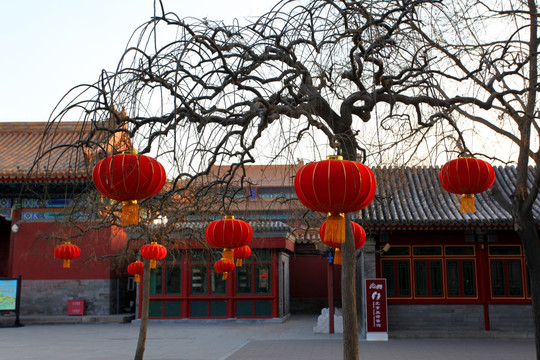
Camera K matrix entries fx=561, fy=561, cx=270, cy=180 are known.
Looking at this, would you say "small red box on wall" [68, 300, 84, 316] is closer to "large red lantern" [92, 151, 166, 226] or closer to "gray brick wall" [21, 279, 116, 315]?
"gray brick wall" [21, 279, 116, 315]

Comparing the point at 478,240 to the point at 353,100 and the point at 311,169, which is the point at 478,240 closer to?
the point at 353,100

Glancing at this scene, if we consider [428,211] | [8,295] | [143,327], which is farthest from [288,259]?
[143,327]

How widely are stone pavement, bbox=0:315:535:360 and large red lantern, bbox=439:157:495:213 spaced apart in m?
5.24

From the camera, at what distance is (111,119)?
5.04m

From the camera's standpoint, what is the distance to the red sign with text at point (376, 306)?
13484 millimetres

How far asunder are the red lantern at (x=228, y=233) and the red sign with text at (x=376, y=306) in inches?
268

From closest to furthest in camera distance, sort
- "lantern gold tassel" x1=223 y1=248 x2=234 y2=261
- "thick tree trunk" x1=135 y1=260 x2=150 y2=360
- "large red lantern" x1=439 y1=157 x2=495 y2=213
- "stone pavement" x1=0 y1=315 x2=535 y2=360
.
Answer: "large red lantern" x1=439 y1=157 x2=495 y2=213
"lantern gold tassel" x1=223 y1=248 x2=234 y2=261
"thick tree trunk" x1=135 y1=260 x2=150 y2=360
"stone pavement" x1=0 y1=315 x2=535 y2=360

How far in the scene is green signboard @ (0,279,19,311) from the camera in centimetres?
1744

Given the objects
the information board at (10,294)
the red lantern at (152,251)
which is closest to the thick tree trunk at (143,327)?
the red lantern at (152,251)

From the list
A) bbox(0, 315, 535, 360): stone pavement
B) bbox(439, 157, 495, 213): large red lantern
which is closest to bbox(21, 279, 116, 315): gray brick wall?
→ bbox(0, 315, 535, 360): stone pavement

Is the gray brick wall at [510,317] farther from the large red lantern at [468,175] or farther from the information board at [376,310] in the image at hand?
the large red lantern at [468,175]

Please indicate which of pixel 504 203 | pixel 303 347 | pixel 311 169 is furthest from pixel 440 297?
pixel 311 169

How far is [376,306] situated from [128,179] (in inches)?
406

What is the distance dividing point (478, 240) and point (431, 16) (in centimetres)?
928
